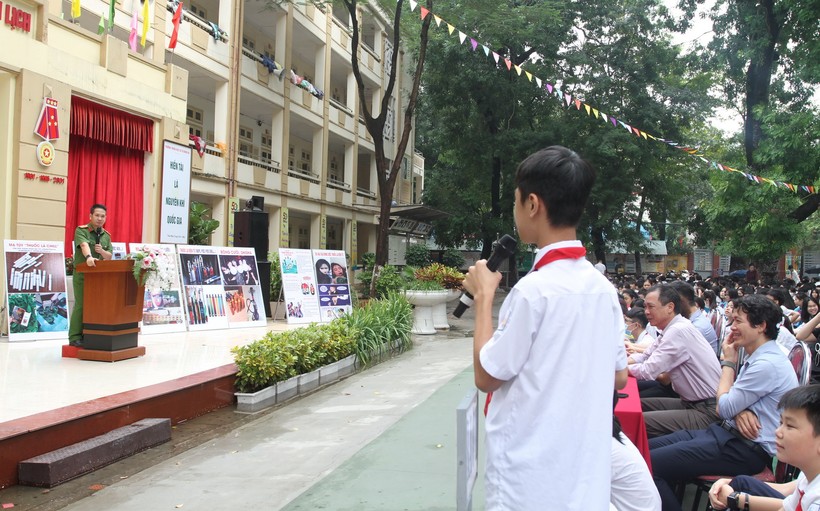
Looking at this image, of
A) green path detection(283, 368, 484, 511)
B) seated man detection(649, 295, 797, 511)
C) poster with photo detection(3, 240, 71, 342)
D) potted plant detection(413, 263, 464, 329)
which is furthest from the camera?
potted plant detection(413, 263, 464, 329)

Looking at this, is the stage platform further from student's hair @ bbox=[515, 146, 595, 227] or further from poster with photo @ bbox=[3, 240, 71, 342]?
student's hair @ bbox=[515, 146, 595, 227]

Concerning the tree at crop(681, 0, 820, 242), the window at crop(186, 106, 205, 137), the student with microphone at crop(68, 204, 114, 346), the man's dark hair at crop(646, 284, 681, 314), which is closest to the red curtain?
the student with microphone at crop(68, 204, 114, 346)

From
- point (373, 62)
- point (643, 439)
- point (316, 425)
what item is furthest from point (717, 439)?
point (373, 62)

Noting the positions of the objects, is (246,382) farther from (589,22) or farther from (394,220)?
(589,22)

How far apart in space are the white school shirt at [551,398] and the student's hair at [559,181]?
0.19 m

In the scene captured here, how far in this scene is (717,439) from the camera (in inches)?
123

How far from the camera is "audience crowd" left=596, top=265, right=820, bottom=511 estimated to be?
2172 millimetres

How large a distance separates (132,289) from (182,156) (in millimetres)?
5565

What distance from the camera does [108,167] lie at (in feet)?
33.7

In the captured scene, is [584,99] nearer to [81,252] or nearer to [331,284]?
[331,284]

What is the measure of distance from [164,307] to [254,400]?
369 centimetres

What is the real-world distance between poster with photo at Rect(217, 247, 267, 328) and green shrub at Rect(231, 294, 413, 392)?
6.25 ft

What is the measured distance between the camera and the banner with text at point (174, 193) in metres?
11.1

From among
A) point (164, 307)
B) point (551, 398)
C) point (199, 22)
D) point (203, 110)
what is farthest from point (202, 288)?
point (203, 110)
